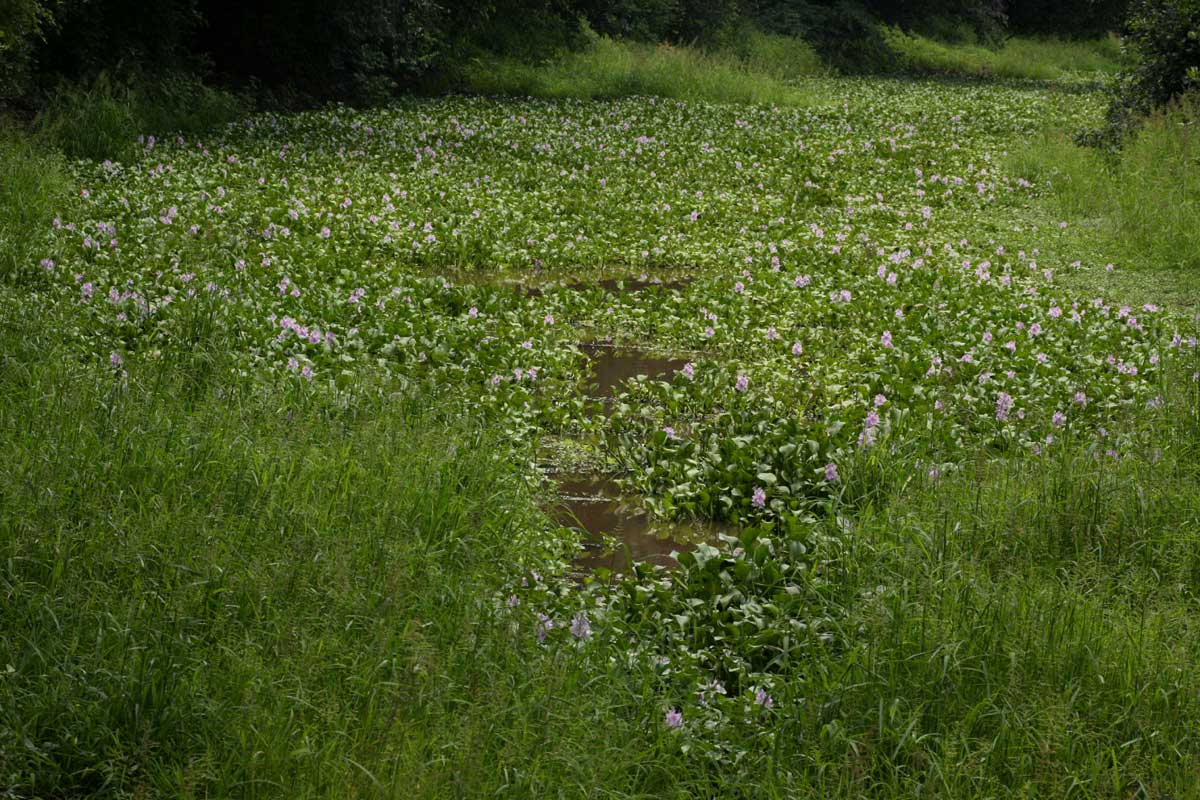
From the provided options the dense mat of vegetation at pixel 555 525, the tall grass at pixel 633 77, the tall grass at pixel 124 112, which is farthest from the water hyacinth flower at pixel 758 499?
the tall grass at pixel 633 77

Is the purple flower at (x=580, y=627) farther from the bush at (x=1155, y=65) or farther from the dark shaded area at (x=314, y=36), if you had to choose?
the bush at (x=1155, y=65)

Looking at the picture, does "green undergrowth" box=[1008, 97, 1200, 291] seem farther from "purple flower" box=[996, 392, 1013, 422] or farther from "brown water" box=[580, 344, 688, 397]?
"brown water" box=[580, 344, 688, 397]

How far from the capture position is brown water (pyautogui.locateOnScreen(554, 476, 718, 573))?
520 cm

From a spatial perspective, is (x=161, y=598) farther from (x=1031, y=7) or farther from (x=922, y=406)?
(x=1031, y=7)

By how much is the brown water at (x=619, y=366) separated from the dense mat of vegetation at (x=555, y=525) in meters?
0.15

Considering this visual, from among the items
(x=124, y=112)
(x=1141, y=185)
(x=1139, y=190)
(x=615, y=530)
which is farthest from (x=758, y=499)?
(x=124, y=112)

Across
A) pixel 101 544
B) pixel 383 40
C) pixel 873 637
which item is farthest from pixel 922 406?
pixel 383 40

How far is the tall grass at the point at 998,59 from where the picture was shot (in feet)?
117

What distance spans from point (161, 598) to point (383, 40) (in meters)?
18.4

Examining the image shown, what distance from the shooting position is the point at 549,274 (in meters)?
10.1

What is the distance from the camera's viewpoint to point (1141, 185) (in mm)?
12125

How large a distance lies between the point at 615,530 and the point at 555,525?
0.31 meters

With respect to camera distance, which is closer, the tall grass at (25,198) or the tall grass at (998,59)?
the tall grass at (25,198)

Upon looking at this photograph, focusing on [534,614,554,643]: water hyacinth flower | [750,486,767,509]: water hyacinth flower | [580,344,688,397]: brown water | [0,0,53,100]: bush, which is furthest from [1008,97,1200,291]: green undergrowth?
[0,0,53,100]: bush
